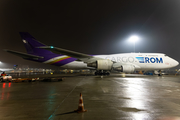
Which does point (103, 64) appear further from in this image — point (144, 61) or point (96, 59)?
point (144, 61)

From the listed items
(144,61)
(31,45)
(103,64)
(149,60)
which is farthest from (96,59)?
(31,45)

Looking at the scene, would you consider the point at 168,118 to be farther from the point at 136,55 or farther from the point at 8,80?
the point at 136,55

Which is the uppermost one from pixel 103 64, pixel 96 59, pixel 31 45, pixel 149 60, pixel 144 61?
pixel 31 45

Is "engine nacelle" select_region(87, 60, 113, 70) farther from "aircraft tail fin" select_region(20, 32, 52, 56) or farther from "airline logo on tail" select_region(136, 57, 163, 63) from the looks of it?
"aircraft tail fin" select_region(20, 32, 52, 56)

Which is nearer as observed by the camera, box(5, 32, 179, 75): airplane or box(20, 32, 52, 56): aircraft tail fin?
box(5, 32, 179, 75): airplane

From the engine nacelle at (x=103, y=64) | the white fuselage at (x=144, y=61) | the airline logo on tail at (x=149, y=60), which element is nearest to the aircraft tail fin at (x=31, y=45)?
the white fuselage at (x=144, y=61)

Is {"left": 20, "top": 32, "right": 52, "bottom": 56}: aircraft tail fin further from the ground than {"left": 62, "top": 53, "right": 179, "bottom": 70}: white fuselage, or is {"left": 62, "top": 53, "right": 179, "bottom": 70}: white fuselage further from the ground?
{"left": 20, "top": 32, "right": 52, "bottom": 56}: aircraft tail fin

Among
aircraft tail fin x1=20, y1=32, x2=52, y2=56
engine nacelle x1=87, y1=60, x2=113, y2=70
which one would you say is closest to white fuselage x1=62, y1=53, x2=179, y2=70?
engine nacelle x1=87, y1=60, x2=113, y2=70

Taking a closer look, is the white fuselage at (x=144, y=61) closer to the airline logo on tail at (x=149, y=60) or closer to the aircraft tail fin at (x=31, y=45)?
the airline logo on tail at (x=149, y=60)

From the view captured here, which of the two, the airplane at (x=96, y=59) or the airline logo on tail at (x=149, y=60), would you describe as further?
the airline logo on tail at (x=149, y=60)

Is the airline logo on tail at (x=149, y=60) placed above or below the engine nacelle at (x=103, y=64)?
above


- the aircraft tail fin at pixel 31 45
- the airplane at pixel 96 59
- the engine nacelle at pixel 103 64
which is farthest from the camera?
the aircraft tail fin at pixel 31 45

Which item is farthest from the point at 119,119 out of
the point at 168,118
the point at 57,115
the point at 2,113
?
the point at 2,113

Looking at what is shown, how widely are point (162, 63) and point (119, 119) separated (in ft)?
70.8
